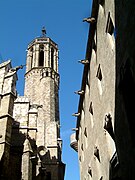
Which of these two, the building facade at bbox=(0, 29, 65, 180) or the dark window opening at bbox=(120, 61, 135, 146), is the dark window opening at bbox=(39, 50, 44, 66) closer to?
the building facade at bbox=(0, 29, 65, 180)

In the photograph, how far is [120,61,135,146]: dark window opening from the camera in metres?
5.83

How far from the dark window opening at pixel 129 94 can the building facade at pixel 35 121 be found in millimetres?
9588

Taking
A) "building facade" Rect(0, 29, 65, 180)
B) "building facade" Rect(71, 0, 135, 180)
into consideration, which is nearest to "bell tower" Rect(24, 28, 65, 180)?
"building facade" Rect(0, 29, 65, 180)

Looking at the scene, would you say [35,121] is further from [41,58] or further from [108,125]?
[41,58]

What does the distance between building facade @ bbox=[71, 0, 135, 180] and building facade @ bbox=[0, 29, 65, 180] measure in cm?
476

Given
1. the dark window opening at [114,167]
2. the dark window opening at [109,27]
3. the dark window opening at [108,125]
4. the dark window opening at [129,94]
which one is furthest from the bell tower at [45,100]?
the dark window opening at [129,94]

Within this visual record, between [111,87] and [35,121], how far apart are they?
636 inches

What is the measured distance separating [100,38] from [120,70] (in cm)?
310

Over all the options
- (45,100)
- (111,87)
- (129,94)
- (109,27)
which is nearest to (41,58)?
(45,100)

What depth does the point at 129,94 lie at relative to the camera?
6062 mm

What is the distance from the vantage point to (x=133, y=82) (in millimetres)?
5730

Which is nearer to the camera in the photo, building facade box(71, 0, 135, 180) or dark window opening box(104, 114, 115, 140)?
building facade box(71, 0, 135, 180)

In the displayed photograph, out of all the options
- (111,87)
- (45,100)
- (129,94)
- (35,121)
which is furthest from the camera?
(45,100)

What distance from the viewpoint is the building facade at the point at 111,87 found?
595cm
